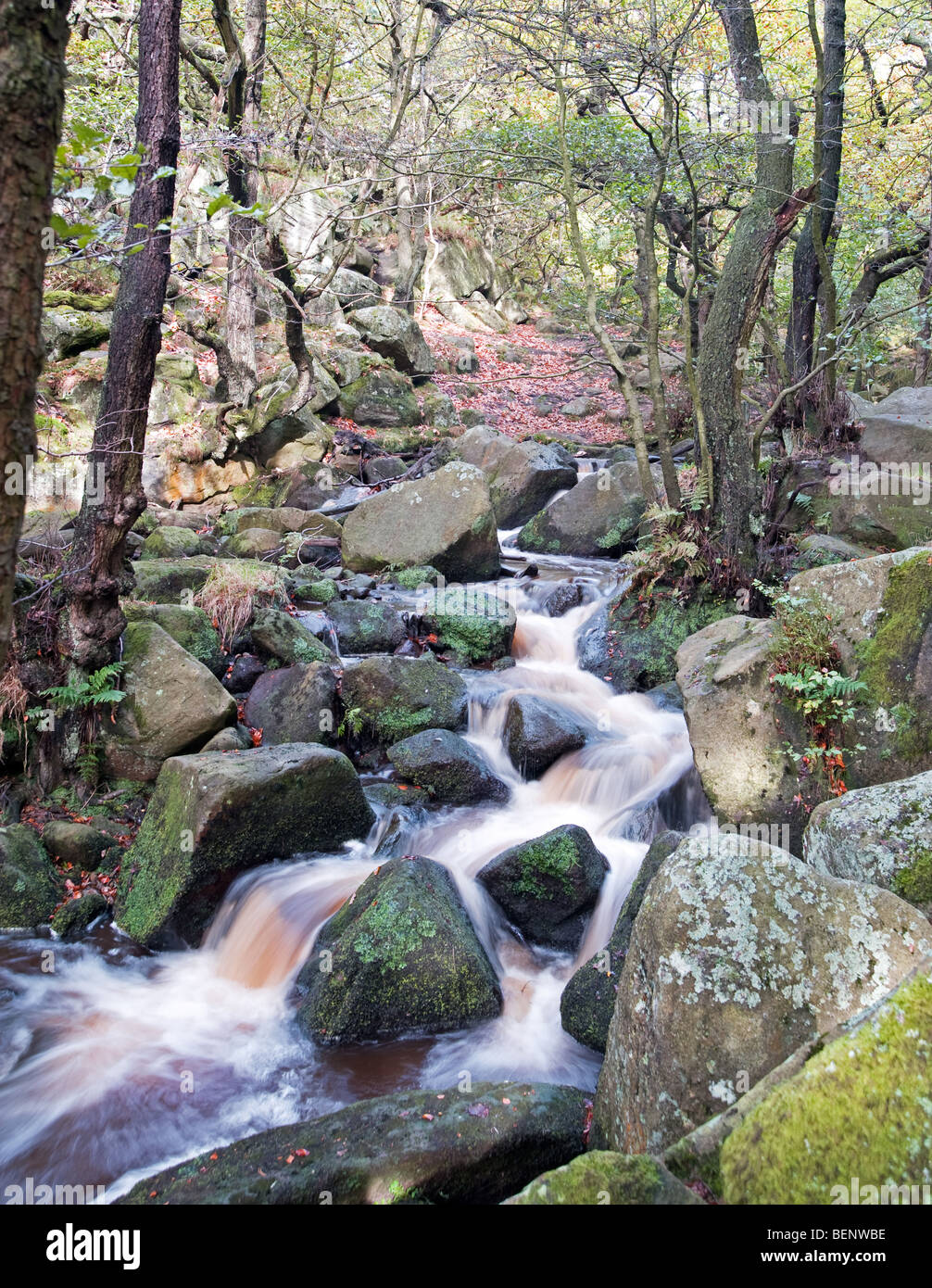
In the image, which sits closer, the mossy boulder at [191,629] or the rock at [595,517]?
the mossy boulder at [191,629]

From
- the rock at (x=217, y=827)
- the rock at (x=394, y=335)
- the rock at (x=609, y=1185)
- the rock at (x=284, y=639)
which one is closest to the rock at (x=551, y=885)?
the rock at (x=217, y=827)

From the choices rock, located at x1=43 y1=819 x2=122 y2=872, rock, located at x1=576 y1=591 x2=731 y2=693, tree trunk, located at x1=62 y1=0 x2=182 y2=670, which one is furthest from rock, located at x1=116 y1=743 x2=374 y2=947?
rock, located at x1=576 y1=591 x2=731 y2=693

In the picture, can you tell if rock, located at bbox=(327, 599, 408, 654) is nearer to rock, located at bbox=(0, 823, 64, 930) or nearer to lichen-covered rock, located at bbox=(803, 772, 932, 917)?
rock, located at bbox=(0, 823, 64, 930)

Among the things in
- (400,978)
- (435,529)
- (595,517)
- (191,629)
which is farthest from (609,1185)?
(595,517)

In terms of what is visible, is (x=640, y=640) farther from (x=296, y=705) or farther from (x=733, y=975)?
(x=733, y=975)

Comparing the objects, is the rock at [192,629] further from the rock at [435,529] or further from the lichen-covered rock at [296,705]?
the rock at [435,529]

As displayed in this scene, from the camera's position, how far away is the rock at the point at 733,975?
2.83 m

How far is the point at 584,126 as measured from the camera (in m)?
10.1

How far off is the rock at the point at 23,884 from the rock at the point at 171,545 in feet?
17.9

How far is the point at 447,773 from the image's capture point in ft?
23.5

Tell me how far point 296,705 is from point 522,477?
770 cm

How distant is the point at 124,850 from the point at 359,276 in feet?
66.8

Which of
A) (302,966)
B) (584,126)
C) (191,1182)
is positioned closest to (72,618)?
(302,966)

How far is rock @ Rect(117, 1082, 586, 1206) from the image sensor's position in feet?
9.79
